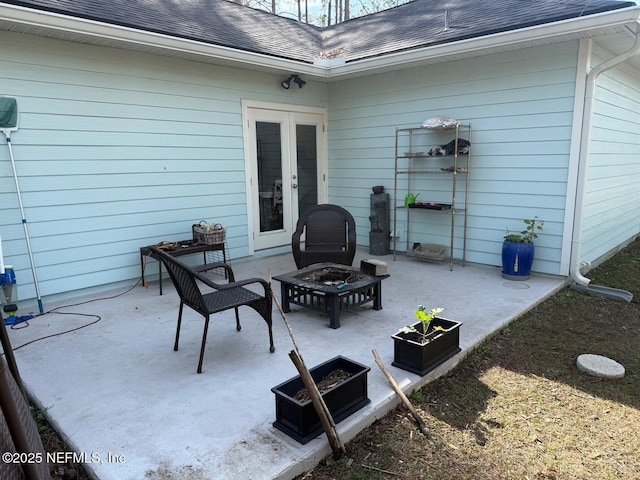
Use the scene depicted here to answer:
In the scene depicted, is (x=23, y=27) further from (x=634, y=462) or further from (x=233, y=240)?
(x=634, y=462)

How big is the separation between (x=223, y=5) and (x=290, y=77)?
6.17ft

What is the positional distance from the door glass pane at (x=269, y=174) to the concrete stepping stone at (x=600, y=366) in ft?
13.4

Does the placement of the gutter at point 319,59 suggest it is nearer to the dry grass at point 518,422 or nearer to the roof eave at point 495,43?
the roof eave at point 495,43

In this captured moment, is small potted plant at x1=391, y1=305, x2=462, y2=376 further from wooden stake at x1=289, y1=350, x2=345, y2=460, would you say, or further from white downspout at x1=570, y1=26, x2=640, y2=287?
white downspout at x1=570, y1=26, x2=640, y2=287

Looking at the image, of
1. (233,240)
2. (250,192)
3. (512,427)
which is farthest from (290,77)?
(512,427)

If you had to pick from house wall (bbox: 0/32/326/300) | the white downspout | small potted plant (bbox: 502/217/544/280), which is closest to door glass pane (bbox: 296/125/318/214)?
house wall (bbox: 0/32/326/300)

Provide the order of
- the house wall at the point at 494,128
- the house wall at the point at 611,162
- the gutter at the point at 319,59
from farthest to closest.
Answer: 1. the house wall at the point at 611,162
2. the house wall at the point at 494,128
3. the gutter at the point at 319,59

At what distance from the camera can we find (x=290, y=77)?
5.82 meters

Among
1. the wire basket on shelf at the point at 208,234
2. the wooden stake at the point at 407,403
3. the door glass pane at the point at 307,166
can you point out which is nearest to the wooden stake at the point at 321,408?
the wooden stake at the point at 407,403

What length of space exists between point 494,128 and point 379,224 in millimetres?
1917

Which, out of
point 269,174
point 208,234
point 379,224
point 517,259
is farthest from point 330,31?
point 517,259

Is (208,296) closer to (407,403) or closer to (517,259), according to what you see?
(407,403)

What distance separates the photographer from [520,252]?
4582mm

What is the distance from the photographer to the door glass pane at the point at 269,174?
5824 millimetres
